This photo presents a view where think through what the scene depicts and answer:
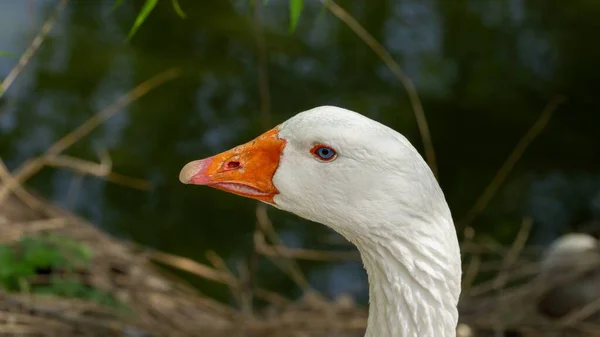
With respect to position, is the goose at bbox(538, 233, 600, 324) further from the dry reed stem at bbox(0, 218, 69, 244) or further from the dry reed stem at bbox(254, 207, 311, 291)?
the dry reed stem at bbox(0, 218, 69, 244)

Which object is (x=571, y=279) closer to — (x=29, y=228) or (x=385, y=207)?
(x=385, y=207)

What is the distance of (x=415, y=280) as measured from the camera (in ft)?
7.04

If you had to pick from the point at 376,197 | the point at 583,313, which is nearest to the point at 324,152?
the point at 376,197

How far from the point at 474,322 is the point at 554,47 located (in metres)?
4.03

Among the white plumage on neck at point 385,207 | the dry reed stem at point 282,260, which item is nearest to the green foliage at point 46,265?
the dry reed stem at point 282,260

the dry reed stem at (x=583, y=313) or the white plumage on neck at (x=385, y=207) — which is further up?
the dry reed stem at (x=583, y=313)

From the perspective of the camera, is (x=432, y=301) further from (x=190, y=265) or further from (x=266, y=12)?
(x=266, y=12)

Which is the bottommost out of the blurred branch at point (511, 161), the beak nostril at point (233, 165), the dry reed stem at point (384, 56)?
the beak nostril at point (233, 165)

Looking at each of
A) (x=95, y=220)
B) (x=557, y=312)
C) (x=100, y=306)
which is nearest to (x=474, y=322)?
(x=557, y=312)

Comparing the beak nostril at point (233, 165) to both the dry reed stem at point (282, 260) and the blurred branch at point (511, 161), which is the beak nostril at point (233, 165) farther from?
the blurred branch at point (511, 161)

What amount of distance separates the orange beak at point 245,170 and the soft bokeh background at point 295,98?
3.03 metres

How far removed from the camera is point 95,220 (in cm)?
570

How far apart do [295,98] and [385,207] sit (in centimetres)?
448

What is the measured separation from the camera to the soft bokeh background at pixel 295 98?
18.8ft
